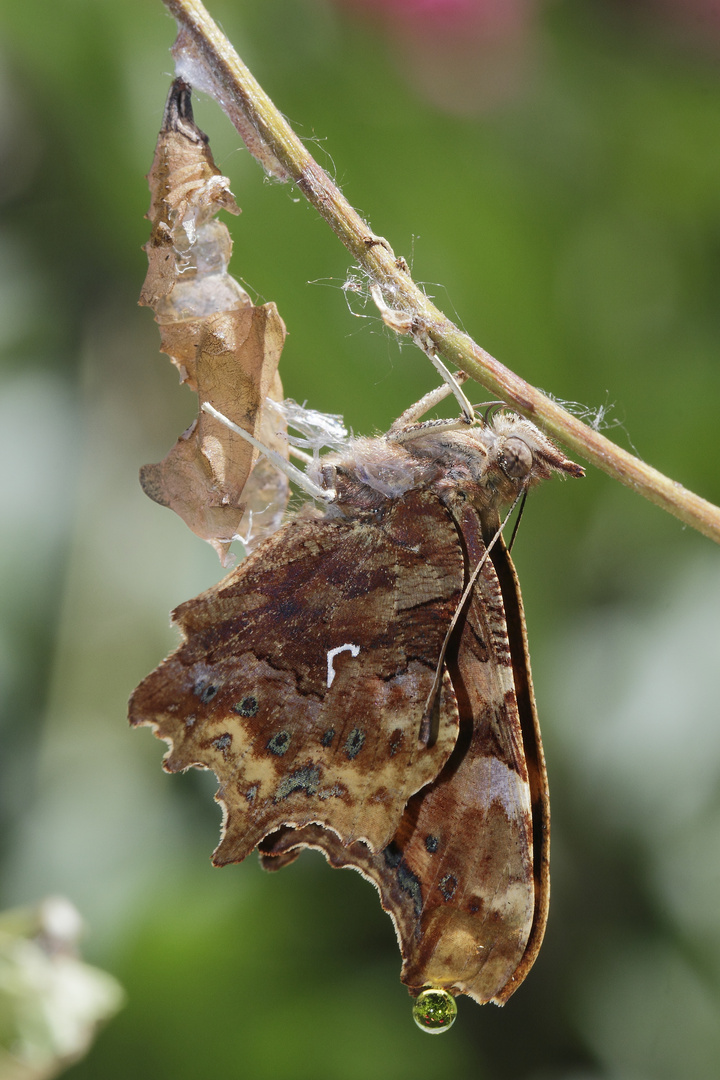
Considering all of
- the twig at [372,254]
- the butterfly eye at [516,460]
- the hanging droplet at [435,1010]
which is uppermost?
the twig at [372,254]

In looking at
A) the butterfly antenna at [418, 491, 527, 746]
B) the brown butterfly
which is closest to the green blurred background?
the brown butterfly

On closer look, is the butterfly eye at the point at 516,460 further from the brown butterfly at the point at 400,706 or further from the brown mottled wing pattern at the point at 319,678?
the brown mottled wing pattern at the point at 319,678

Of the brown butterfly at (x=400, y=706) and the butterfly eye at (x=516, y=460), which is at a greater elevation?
the butterfly eye at (x=516, y=460)

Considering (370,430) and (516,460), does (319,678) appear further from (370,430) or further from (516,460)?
(370,430)

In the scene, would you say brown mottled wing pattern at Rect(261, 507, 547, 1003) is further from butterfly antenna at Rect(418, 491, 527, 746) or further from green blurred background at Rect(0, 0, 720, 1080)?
green blurred background at Rect(0, 0, 720, 1080)

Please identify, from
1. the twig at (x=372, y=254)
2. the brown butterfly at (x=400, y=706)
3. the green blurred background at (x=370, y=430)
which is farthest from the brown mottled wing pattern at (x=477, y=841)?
the green blurred background at (x=370, y=430)

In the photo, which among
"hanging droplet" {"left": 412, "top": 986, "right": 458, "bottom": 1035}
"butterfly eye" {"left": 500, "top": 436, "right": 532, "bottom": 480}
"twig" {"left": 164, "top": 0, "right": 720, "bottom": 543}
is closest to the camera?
"twig" {"left": 164, "top": 0, "right": 720, "bottom": 543}

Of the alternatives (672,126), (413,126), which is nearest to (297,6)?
(413,126)
